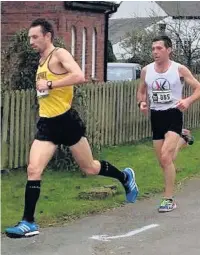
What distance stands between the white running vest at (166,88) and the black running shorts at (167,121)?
0.06 meters

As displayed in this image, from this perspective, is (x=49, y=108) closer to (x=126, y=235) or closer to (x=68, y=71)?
(x=68, y=71)

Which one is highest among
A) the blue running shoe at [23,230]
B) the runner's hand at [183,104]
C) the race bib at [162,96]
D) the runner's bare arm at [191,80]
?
the runner's bare arm at [191,80]

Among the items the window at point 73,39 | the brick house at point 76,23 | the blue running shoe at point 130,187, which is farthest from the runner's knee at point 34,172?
the window at point 73,39

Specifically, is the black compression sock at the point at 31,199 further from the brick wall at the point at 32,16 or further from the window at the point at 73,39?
the window at the point at 73,39

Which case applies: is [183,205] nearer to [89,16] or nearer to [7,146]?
[7,146]

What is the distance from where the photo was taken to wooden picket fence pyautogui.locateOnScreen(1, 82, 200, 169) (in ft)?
32.7

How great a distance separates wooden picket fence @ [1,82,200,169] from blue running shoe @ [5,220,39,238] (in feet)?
12.2

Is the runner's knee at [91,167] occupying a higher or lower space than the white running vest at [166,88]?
lower

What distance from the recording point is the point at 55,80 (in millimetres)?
6352

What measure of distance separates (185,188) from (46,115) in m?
3.41

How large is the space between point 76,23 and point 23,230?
1077cm

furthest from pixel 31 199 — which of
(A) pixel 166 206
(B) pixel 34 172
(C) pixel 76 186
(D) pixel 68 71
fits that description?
(C) pixel 76 186

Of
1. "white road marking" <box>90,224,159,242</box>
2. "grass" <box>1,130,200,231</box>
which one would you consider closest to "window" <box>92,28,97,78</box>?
"grass" <box>1,130,200,231</box>

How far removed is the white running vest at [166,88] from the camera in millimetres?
7570
